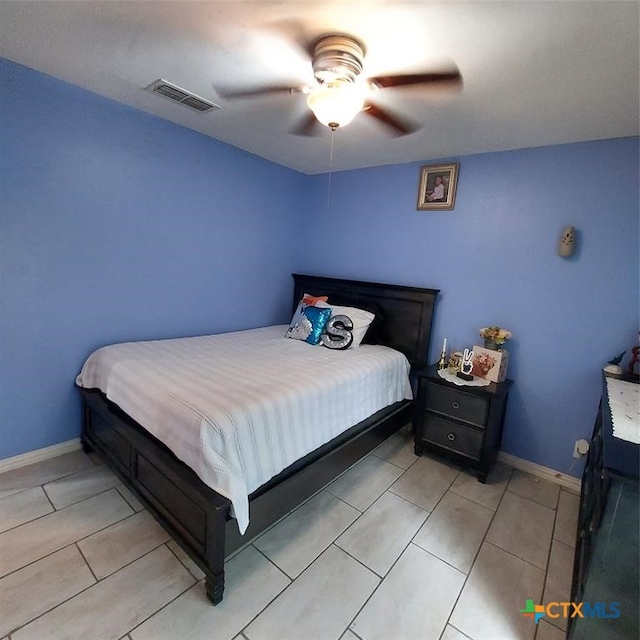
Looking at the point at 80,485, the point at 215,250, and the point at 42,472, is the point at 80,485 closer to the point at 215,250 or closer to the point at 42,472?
the point at 42,472

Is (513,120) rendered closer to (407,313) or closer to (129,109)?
(407,313)

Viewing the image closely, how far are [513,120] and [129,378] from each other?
269 cm

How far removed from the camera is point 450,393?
2436mm

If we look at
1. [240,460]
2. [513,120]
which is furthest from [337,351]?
[513,120]

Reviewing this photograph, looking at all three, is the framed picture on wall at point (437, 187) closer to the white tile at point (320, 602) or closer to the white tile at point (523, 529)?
the white tile at point (523, 529)

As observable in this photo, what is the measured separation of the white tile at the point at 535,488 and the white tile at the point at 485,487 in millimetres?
55

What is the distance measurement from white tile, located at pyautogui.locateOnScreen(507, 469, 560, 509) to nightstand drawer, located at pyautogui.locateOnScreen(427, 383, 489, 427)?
20.1 inches

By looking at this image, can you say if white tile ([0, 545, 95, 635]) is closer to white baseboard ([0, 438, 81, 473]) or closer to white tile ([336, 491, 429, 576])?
white baseboard ([0, 438, 81, 473])

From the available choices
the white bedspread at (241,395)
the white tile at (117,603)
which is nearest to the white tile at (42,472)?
the white bedspread at (241,395)

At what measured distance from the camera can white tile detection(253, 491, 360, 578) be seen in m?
1.65

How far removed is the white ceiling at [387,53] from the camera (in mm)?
1251

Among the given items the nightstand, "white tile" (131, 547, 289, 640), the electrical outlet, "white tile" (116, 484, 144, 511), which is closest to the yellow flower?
the nightstand

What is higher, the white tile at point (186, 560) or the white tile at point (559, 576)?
the white tile at point (559, 576)

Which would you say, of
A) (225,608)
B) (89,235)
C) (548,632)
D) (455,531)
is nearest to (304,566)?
(225,608)
